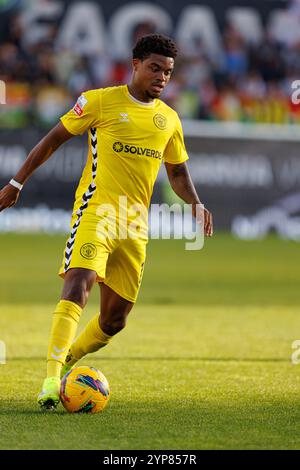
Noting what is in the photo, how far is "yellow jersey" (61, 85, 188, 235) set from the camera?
646 centimetres

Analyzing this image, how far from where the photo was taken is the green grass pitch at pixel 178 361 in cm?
537

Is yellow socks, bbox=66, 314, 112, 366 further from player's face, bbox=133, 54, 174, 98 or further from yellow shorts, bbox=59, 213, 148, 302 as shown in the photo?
player's face, bbox=133, 54, 174, 98

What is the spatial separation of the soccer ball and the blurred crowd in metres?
16.0

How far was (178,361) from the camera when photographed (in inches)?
335

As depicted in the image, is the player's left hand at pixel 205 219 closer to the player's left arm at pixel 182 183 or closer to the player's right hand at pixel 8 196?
the player's left arm at pixel 182 183

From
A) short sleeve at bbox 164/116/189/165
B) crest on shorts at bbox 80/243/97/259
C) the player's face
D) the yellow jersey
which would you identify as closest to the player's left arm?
short sleeve at bbox 164/116/189/165

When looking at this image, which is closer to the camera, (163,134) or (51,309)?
(163,134)

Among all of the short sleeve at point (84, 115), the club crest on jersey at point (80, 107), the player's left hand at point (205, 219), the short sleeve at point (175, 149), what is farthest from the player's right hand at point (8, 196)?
the player's left hand at point (205, 219)

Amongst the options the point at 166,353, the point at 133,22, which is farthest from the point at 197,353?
the point at 133,22

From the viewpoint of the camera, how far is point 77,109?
256 inches

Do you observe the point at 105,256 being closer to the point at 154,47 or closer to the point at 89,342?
the point at 89,342

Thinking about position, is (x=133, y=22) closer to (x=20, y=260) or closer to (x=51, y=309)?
(x=20, y=260)

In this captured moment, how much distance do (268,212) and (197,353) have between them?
13.3 m
